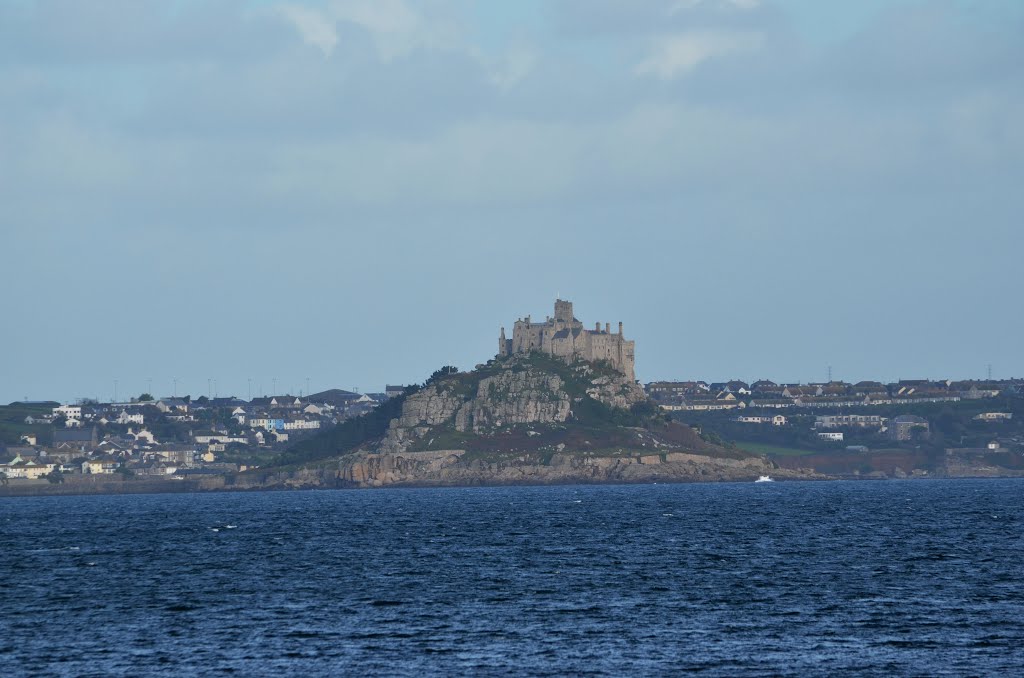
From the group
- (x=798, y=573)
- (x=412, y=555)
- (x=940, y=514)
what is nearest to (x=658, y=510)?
(x=940, y=514)

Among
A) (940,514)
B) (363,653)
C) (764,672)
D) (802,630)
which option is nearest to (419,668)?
(363,653)

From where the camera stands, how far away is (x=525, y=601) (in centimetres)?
7719

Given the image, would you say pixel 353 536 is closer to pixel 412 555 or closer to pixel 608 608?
pixel 412 555

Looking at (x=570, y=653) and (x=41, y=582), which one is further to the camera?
(x=41, y=582)

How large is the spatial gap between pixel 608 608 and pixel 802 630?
11464 millimetres

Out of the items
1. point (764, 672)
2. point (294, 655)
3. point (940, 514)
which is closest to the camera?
point (764, 672)

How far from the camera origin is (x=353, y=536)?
132 meters

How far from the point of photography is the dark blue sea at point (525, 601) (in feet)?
193

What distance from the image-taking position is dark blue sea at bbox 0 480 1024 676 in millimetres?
58875

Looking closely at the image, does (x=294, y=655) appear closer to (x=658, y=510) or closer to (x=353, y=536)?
(x=353, y=536)

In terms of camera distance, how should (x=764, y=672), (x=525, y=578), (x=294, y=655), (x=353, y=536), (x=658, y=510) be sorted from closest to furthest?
(x=764, y=672) < (x=294, y=655) < (x=525, y=578) < (x=353, y=536) < (x=658, y=510)

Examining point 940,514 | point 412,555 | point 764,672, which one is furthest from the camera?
point 940,514

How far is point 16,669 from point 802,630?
106 feet

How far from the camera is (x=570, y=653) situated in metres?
60.3
